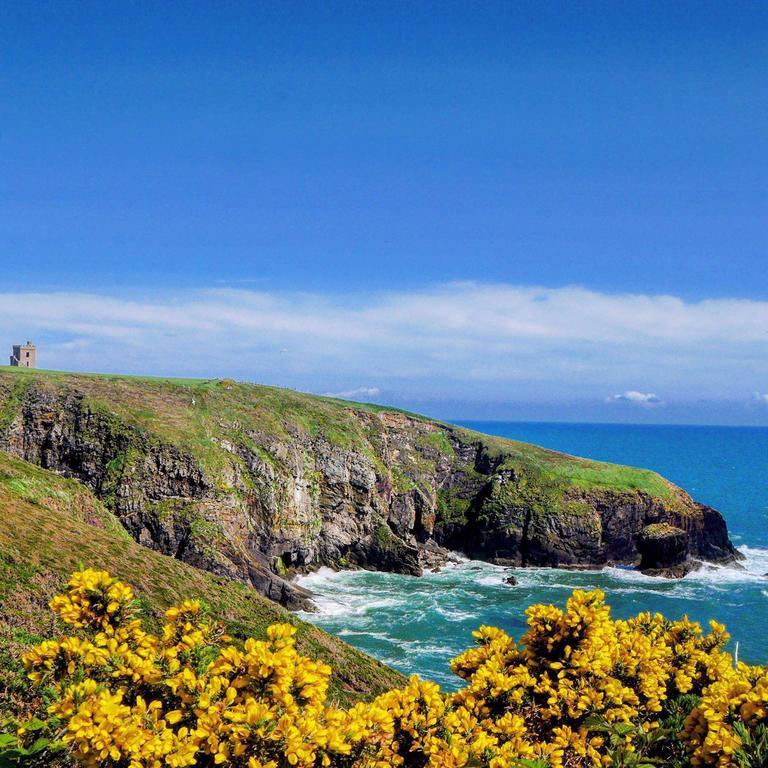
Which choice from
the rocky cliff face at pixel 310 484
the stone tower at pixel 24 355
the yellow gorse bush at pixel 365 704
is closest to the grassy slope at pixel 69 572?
the yellow gorse bush at pixel 365 704

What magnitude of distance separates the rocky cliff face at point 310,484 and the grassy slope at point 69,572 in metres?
21.7

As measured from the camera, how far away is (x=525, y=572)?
3191 inches

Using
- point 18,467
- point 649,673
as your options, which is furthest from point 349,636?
point 649,673

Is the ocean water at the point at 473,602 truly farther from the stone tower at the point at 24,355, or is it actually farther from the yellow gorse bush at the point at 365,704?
the stone tower at the point at 24,355

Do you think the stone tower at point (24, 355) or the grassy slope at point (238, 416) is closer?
the grassy slope at point (238, 416)

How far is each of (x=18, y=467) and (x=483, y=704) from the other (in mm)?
41974

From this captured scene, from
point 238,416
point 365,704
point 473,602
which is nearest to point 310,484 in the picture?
point 238,416

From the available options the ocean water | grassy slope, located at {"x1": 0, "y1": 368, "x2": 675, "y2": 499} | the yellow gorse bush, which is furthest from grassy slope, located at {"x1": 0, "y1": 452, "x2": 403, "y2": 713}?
grassy slope, located at {"x1": 0, "y1": 368, "x2": 675, "y2": 499}

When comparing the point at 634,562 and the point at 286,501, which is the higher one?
the point at 286,501

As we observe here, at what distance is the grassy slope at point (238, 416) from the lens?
74125 millimetres

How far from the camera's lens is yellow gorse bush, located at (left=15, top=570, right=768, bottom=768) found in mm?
8273

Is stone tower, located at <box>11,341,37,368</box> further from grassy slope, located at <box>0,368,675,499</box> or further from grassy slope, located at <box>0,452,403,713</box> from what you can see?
grassy slope, located at <box>0,452,403,713</box>

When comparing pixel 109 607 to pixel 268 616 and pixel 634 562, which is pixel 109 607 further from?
pixel 634 562

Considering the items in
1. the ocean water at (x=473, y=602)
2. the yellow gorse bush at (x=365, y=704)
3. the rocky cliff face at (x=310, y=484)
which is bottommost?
the ocean water at (x=473, y=602)
